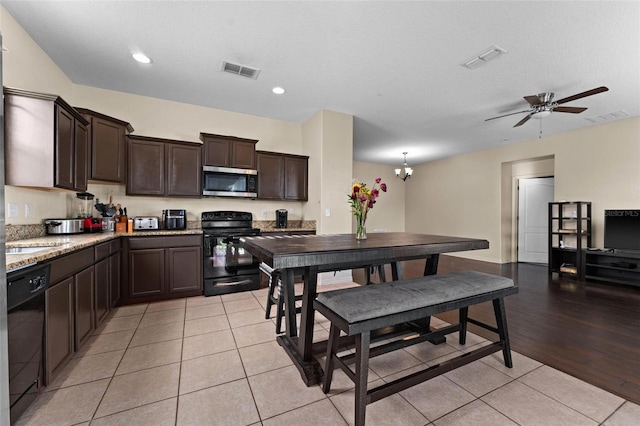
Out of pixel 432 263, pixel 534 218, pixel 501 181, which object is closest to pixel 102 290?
pixel 432 263

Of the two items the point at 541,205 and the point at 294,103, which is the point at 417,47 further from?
the point at 541,205

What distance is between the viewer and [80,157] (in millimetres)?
2725

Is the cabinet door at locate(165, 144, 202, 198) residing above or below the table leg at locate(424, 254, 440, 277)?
above

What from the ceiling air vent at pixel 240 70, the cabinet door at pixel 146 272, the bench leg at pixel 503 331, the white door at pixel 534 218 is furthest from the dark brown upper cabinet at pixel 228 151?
the white door at pixel 534 218

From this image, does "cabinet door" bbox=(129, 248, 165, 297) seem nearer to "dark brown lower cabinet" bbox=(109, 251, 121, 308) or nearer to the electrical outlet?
"dark brown lower cabinet" bbox=(109, 251, 121, 308)

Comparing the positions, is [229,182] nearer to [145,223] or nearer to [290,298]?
[145,223]

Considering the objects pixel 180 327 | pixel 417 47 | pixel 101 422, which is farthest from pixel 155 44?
pixel 101 422

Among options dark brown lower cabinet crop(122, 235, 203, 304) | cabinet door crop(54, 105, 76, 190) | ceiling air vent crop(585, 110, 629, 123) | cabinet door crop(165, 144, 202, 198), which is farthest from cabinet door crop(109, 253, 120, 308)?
ceiling air vent crop(585, 110, 629, 123)

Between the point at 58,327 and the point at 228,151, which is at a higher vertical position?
the point at 228,151

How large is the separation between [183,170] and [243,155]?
35.4 inches

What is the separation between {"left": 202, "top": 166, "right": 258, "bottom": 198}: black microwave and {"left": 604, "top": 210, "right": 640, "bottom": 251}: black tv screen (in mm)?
5966

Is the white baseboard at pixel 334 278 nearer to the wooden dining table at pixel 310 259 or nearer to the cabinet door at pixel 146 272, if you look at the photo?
the wooden dining table at pixel 310 259

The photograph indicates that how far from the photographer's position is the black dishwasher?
1.37 metres

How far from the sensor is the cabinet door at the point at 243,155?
13.6 ft
